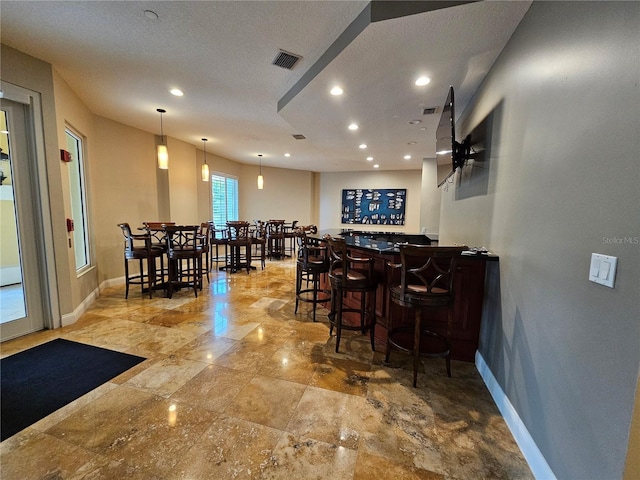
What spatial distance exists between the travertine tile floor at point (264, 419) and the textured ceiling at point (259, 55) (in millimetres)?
2599

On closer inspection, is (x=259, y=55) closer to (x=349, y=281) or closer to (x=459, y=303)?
(x=349, y=281)

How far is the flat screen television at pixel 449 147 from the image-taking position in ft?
8.09

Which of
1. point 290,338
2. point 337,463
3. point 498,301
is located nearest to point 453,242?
point 498,301

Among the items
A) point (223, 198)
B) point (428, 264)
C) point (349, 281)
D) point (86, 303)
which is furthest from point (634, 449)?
point (223, 198)

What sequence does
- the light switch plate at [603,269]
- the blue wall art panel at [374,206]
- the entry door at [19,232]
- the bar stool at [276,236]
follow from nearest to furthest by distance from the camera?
the light switch plate at [603,269] < the entry door at [19,232] < the bar stool at [276,236] < the blue wall art panel at [374,206]

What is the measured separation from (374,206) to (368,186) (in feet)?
2.24

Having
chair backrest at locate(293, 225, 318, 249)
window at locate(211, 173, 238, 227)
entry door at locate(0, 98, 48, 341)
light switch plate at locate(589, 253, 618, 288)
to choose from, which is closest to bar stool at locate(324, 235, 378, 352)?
chair backrest at locate(293, 225, 318, 249)

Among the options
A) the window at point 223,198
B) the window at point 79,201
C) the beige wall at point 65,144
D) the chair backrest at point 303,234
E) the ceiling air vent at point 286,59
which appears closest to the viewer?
the ceiling air vent at point 286,59

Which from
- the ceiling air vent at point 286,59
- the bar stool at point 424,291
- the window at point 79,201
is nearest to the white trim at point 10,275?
the window at point 79,201

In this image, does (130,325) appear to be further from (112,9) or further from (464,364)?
(464,364)

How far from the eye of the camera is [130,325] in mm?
3074

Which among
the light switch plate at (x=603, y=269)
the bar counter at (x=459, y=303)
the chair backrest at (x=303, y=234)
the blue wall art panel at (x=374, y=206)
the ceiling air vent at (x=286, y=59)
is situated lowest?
the bar counter at (x=459, y=303)

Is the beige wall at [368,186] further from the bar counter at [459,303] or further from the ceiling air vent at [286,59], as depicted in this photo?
the ceiling air vent at [286,59]

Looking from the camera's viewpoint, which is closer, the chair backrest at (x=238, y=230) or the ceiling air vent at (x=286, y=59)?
the ceiling air vent at (x=286, y=59)
